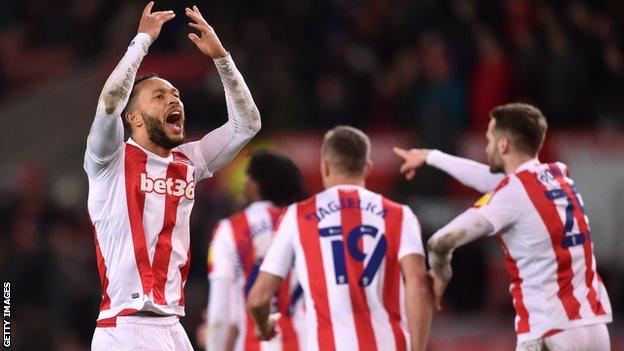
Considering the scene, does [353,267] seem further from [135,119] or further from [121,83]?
[121,83]

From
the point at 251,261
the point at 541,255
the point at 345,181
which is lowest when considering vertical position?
the point at 541,255

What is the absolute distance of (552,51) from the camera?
12.4 meters

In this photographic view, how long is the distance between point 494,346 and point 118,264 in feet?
18.7

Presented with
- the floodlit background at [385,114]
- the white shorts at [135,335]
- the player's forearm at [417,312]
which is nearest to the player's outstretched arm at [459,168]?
the player's forearm at [417,312]

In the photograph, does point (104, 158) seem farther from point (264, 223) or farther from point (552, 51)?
point (552, 51)

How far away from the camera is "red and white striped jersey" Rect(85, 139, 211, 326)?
5.76 metres

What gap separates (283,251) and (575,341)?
1.62 metres

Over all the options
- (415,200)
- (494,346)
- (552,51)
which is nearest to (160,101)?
(494,346)

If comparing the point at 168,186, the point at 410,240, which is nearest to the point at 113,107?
the point at 168,186

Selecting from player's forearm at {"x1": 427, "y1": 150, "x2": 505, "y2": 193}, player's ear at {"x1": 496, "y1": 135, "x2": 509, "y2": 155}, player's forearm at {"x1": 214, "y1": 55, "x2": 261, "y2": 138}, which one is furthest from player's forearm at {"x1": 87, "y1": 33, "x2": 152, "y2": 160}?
player's forearm at {"x1": 427, "y1": 150, "x2": 505, "y2": 193}

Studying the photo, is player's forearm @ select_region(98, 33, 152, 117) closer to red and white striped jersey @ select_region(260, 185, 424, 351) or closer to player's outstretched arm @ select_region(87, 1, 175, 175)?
player's outstretched arm @ select_region(87, 1, 175, 175)

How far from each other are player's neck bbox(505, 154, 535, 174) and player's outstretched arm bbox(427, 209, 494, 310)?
1.34ft

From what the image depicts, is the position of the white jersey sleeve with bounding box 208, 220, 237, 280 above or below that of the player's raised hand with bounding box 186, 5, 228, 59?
below

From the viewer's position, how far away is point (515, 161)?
672cm
